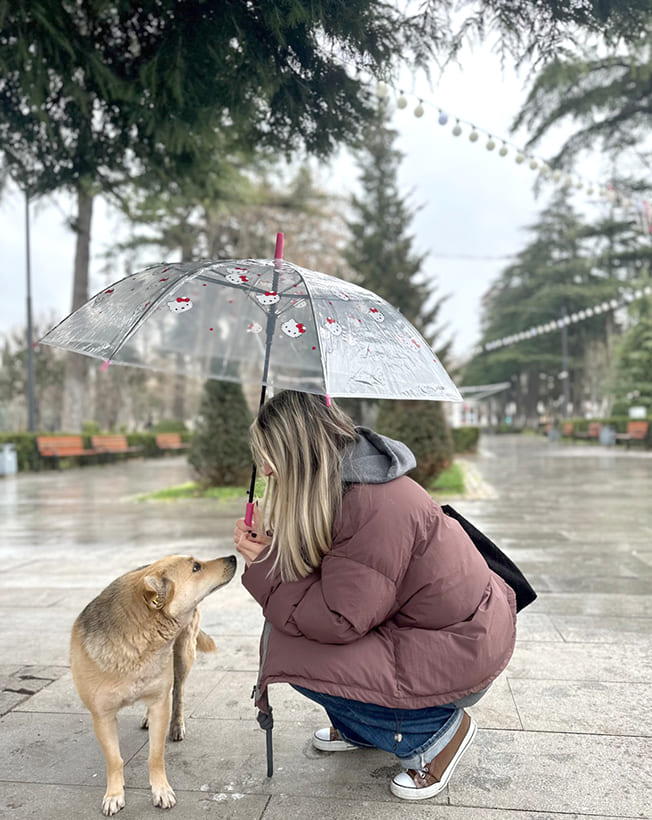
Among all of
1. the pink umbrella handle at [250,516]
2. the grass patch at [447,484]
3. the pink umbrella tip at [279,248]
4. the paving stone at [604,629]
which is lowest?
the paving stone at [604,629]

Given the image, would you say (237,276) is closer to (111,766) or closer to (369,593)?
(369,593)

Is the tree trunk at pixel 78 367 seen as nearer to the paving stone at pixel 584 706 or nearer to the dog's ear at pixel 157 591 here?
the paving stone at pixel 584 706

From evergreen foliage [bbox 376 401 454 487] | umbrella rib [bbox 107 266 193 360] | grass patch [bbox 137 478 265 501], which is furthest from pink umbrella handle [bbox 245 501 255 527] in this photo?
evergreen foliage [bbox 376 401 454 487]

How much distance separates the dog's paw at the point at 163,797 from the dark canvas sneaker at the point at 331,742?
656 millimetres

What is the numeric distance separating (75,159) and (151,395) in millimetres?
45634

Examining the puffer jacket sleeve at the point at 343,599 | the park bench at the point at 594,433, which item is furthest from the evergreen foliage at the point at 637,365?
the puffer jacket sleeve at the point at 343,599

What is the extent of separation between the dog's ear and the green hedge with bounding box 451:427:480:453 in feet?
76.3

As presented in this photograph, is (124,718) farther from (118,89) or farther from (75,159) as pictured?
(75,159)

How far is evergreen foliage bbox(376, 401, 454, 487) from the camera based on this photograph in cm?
1317

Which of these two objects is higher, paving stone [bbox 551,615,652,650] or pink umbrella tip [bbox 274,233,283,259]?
pink umbrella tip [bbox 274,233,283,259]

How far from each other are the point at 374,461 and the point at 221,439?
10.8 metres

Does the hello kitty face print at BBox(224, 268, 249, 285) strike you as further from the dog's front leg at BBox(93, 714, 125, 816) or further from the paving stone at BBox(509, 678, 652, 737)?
the paving stone at BBox(509, 678, 652, 737)

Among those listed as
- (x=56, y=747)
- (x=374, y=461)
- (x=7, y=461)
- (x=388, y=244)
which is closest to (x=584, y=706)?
(x=374, y=461)

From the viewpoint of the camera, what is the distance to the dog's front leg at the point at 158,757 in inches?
103
